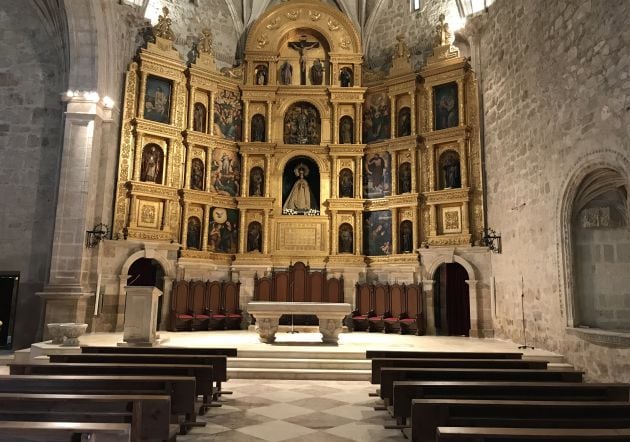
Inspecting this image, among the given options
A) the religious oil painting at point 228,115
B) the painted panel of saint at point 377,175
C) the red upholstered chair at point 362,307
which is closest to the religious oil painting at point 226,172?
the religious oil painting at point 228,115

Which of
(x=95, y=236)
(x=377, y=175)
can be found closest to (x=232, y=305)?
(x=95, y=236)

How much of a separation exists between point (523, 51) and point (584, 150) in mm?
4148

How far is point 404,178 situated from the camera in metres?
17.5

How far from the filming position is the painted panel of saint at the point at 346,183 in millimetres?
18109

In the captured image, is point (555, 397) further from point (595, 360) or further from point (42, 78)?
point (42, 78)

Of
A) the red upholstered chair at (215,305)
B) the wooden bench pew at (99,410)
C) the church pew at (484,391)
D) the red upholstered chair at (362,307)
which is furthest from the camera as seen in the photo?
the red upholstered chair at (362,307)

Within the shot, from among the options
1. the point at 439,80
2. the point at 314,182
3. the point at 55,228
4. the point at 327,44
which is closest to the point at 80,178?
the point at 55,228

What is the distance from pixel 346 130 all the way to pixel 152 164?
Answer: 7.33 meters

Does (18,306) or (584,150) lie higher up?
(584,150)

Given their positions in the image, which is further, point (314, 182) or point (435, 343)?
point (314, 182)

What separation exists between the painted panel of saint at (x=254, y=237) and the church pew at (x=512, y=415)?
1436 cm

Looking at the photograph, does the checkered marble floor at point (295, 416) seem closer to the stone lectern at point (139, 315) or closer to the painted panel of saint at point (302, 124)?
the stone lectern at point (139, 315)

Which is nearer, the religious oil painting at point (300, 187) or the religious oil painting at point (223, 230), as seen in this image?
the religious oil painting at point (223, 230)

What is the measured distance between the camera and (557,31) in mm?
10680
